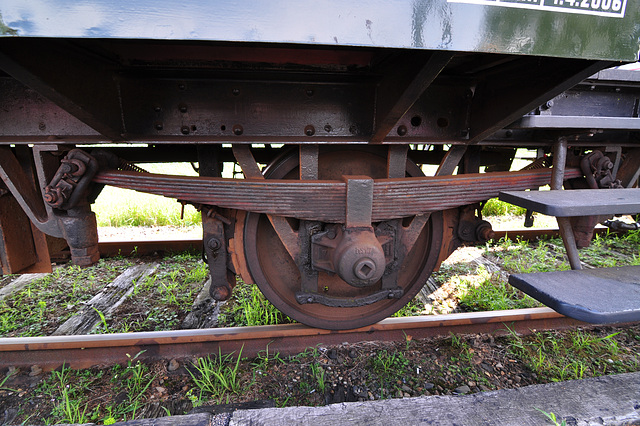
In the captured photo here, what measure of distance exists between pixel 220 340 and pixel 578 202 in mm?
2267

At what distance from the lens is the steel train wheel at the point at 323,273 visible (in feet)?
6.95

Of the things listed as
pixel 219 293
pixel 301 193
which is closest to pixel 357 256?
pixel 301 193

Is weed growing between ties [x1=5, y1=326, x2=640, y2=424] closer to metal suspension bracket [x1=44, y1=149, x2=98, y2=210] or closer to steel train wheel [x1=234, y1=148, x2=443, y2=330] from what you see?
steel train wheel [x1=234, y1=148, x2=443, y2=330]

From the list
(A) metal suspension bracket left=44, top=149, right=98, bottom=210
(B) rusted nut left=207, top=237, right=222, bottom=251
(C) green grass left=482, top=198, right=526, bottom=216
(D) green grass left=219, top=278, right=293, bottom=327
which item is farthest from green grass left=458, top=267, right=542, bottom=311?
(A) metal suspension bracket left=44, top=149, right=98, bottom=210

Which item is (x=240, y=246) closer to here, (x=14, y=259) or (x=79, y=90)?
(x=79, y=90)

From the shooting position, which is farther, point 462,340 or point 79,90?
point 462,340

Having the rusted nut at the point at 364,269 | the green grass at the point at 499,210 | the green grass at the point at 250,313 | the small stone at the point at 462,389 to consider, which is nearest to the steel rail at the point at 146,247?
the green grass at the point at 250,313

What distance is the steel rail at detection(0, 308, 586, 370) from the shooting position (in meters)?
2.18

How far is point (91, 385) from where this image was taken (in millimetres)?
2057

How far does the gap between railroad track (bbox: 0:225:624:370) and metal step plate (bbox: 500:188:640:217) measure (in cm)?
113

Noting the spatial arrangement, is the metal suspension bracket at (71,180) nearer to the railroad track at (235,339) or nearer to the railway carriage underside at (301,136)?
the railway carriage underside at (301,136)

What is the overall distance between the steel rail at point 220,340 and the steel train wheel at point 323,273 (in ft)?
0.53

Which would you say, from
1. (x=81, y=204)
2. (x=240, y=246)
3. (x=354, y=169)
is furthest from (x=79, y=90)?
(x=354, y=169)

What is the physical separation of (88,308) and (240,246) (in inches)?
69.9
